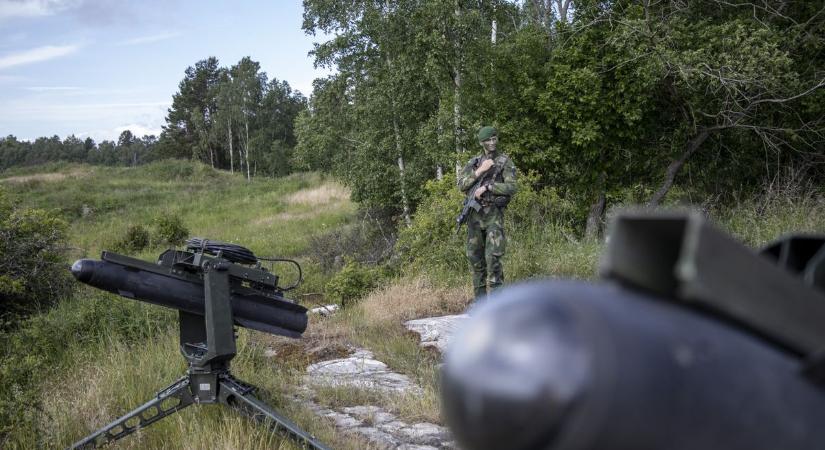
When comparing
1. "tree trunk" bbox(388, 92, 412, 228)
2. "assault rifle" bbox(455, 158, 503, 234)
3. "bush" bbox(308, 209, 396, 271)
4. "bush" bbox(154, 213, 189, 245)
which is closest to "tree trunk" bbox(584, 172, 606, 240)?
"bush" bbox(308, 209, 396, 271)

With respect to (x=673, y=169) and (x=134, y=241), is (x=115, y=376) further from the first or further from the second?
(x=134, y=241)

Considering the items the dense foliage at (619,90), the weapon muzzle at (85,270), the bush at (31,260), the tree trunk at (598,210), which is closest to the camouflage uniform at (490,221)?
the weapon muzzle at (85,270)

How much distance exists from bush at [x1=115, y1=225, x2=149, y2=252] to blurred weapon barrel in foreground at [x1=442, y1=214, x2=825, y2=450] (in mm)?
21425

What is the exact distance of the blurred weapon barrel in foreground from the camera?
457mm

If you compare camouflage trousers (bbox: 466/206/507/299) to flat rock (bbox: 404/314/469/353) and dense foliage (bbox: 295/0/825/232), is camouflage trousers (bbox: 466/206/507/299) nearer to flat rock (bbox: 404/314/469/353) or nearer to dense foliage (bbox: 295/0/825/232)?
flat rock (bbox: 404/314/469/353)

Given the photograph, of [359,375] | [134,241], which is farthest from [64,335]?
[134,241]

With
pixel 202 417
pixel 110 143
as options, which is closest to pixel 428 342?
pixel 202 417

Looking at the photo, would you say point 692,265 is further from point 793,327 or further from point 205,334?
point 205,334

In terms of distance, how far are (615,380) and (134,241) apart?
73.3 feet

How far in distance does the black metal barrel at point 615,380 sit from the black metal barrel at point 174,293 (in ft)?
12.5

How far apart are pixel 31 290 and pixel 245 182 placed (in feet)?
104

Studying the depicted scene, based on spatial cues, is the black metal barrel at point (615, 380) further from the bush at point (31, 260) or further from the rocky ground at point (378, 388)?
the bush at point (31, 260)

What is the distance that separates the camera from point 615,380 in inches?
17.7

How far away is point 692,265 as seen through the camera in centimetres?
48
